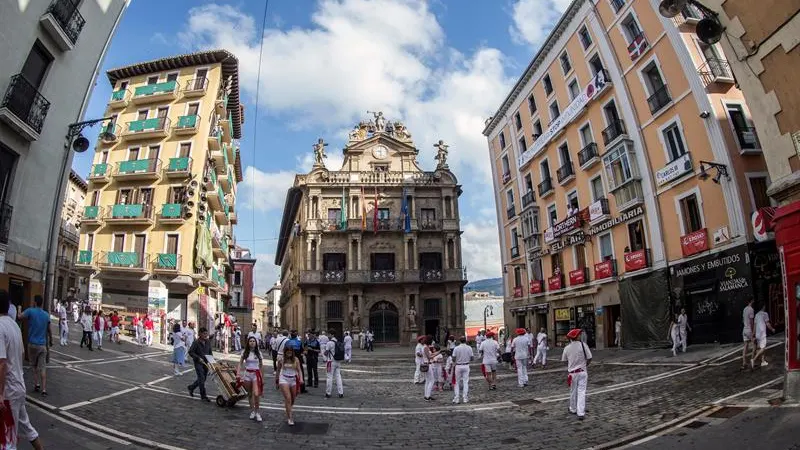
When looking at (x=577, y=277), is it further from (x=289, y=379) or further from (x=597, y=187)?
(x=289, y=379)

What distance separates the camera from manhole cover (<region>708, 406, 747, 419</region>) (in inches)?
303

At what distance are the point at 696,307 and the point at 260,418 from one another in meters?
17.7

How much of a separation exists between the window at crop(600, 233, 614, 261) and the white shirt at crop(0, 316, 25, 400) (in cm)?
2493

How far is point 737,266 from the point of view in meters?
17.3

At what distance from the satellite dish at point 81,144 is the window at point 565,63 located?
2494 cm

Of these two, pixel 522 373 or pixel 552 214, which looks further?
pixel 552 214

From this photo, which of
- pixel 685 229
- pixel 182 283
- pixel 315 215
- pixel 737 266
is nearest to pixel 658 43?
pixel 685 229

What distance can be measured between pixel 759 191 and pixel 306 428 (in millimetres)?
18288

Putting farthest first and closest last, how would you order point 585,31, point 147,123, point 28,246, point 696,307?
point 147,123 → point 585,31 → point 696,307 → point 28,246

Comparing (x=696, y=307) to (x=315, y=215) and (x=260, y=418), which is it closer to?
(x=260, y=418)

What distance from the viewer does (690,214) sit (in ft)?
66.5

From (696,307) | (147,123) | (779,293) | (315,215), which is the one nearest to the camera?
(779,293)

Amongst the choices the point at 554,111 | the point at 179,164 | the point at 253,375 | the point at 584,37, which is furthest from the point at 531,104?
the point at 253,375

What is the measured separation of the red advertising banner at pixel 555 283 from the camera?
29203 millimetres
